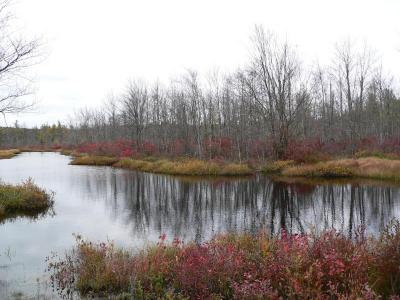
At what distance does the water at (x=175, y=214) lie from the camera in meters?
11.1

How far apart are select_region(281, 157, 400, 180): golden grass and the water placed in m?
2.39

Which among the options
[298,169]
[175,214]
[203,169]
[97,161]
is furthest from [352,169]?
[97,161]

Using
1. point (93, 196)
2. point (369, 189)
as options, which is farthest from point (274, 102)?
point (93, 196)

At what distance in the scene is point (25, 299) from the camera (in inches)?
289

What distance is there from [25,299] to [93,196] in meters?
14.8

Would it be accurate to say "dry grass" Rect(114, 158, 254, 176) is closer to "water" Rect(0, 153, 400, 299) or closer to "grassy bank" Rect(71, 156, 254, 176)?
"grassy bank" Rect(71, 156, 254, 176)

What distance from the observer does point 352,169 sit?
27.8 m

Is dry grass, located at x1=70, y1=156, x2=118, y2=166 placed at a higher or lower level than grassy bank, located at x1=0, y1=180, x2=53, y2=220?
higher

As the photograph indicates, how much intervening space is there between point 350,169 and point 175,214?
1703 centimetres

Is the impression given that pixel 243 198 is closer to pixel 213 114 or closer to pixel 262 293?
pixel 262 293

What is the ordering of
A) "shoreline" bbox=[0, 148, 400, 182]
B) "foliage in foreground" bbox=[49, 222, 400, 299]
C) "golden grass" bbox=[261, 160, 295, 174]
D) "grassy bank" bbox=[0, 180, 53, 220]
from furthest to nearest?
"golden grass" bbox=[261, 160, 295, 174] → "shoreline" bbox=[0, 148, 400, 182] → "grassy bank" bbox=[0, 180, 53, 220] → "foliage in foreground" bbox=[49, 222, 400, 299]

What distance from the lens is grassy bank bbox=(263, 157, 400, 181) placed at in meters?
25.5

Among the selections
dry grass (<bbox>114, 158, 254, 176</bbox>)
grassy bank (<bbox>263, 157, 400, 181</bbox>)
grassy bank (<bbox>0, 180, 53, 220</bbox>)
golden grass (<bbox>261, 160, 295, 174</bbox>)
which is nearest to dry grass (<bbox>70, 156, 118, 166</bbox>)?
dry grass (<bbox>114, 158, 254, 176</bbox>)

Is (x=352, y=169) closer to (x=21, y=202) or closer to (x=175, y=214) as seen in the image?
(x=175, y=214)
